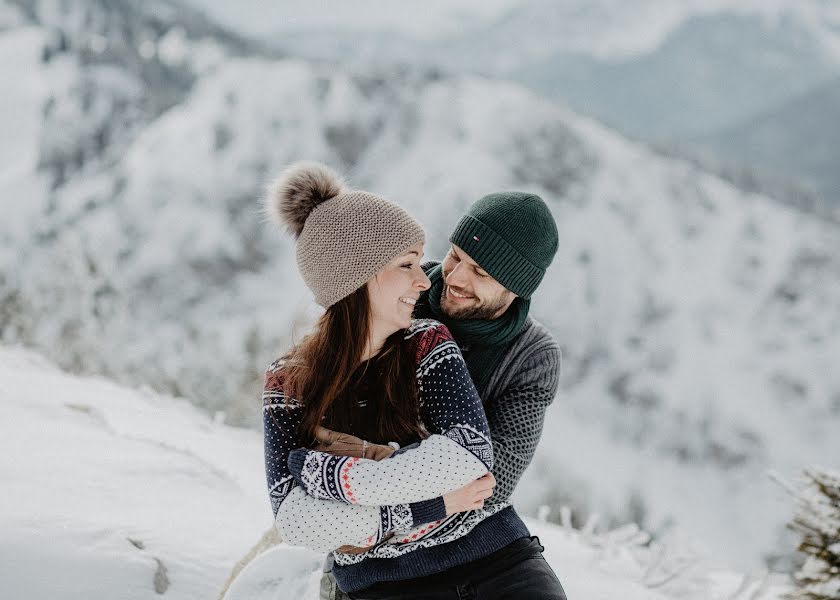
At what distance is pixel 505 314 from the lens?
2344 millimetres

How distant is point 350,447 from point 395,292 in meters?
0.48

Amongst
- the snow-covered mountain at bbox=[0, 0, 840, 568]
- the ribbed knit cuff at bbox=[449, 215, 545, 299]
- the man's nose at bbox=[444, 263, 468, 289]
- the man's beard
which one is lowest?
the snow-covered mountain at bbox=[0, 0, 840, 568]

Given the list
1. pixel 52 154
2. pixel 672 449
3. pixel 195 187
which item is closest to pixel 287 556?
pixel 672 449

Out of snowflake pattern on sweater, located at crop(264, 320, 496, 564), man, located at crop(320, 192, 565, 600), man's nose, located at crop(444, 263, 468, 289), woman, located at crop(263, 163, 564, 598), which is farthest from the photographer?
man's nose, located at crop(444, 263, 468, 289)

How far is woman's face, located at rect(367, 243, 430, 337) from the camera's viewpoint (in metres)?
2.08

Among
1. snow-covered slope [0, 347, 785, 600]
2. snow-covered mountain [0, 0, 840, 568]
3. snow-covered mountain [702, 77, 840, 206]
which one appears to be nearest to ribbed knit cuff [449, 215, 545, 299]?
snow-covered slope [0, 347, 785, 600]

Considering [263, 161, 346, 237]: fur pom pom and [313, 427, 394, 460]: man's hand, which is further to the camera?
[263, 161, 346, 237]: fur pom pom

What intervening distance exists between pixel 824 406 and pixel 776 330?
5737 millimetres

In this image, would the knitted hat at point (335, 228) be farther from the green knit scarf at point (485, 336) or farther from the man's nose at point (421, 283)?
the green knit scarf at point (485, 336)

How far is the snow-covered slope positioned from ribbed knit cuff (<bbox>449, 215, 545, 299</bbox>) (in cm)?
132

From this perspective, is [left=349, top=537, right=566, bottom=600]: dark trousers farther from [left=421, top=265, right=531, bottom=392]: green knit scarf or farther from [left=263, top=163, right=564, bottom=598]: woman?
[left=421, top=265, right=531, bottom=392]: green knit scarf

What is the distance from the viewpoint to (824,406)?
101 ft

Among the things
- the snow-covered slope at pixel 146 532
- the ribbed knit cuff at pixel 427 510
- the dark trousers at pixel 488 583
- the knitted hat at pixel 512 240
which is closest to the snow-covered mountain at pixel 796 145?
the snow-covered slope at pixel 146 532

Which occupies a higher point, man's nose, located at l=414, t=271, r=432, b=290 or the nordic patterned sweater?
man's nose, located at l=414, t=271, r=432, b=290
